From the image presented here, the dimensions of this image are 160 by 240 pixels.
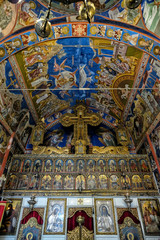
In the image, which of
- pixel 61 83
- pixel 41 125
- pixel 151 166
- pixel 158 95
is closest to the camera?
pixel 158 95

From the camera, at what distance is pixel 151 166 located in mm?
8883

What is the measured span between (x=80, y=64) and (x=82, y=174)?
20.5 ft

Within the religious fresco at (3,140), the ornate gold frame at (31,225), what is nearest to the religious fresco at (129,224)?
the ornate gold frame at (31,225)

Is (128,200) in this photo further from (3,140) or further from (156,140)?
(3,140)

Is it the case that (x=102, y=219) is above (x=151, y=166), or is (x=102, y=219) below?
below

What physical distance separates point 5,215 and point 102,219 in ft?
14.6

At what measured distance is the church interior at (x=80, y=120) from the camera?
6.79 metres

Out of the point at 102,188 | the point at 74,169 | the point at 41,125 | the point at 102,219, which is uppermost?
the point at 41,125

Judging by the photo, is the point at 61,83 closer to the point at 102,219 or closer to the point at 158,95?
the point at 158,95

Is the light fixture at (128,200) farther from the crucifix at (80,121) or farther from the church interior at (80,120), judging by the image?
the crucifix at (80,121)

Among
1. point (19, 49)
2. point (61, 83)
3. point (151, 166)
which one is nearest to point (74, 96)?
point (61, 83)

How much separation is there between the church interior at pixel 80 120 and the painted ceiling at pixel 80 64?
44 millimetres

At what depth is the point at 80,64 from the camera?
30.6 ft

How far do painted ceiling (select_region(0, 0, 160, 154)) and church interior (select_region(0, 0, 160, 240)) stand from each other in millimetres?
44
